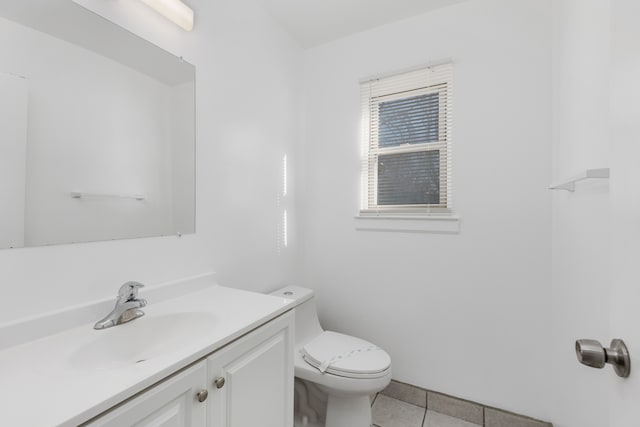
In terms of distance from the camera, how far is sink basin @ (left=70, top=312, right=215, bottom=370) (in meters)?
0.81

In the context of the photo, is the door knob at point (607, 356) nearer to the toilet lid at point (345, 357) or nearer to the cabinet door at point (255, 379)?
the cabinet door at point (255, 379)

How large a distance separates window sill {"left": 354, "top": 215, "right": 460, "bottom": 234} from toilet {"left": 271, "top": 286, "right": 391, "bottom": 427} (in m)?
0.61

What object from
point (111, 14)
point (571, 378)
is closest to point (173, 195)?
point (111, 14)

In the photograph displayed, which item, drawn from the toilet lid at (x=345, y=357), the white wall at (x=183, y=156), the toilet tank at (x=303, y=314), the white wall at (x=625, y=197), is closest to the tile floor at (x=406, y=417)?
the toilet lid at (x=345, y=357)

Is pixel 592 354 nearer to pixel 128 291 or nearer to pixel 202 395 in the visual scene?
pixel 202 395

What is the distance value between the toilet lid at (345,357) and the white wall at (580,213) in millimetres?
790

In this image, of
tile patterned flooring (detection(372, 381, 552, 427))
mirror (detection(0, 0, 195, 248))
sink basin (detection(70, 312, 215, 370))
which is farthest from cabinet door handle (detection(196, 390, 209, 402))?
tile patterned flooring (detection(372, 381, 552, 427))

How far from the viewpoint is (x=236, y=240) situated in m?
1.57

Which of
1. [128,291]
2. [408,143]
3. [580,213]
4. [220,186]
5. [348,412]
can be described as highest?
[408,143]

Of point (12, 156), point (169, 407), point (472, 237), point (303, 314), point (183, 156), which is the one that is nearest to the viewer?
point (169, 407)

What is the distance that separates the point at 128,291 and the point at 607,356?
125 centimetres

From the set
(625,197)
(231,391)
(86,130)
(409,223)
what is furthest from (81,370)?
(409,223)

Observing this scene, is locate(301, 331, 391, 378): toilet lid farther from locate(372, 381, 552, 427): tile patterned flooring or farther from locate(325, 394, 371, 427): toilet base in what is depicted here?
locate(372, 381, 552, 427): tile patterned flooring

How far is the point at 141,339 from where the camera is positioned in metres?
0.96
